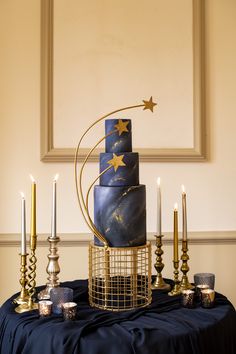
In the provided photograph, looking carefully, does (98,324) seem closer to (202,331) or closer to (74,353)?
(74,353)

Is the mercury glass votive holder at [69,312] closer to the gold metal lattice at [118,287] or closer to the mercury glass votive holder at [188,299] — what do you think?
the gold metal lattice at [118,287]

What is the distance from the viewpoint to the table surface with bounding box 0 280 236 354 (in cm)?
129

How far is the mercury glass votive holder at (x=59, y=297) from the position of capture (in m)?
1.49

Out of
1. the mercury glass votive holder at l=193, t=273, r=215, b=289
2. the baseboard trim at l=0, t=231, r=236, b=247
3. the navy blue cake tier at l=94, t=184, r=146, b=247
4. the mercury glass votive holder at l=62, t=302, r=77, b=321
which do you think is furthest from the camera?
the baseboard trim at l=0, t=231, r=236, b=247

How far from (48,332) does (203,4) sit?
68.8 inches

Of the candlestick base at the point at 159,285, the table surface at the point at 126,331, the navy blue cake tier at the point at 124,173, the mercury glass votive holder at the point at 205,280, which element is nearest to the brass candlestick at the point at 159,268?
the candlestick base at the point at 159,285

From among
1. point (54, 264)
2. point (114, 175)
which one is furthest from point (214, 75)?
point (54, 264)

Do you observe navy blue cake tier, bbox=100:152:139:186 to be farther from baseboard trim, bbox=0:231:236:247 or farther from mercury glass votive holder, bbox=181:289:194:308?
baseboard trim, bbox=0:231:236:247

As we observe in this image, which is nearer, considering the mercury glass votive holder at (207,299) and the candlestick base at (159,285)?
the mercury glass votive holder at (207,299)

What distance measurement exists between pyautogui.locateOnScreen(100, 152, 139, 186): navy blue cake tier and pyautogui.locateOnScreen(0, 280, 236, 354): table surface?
1.33ft

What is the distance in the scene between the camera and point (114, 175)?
1565 mm

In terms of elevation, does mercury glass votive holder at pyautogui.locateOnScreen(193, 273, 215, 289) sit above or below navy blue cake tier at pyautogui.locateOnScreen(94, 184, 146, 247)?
below

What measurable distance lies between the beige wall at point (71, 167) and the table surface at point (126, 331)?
0.78 meters

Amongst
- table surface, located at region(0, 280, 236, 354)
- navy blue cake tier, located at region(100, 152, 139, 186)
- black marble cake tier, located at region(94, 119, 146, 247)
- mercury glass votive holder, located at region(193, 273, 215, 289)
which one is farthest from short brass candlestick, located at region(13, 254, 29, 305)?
mercury glass votive holder, located at region(193, 273, 215, 289)
